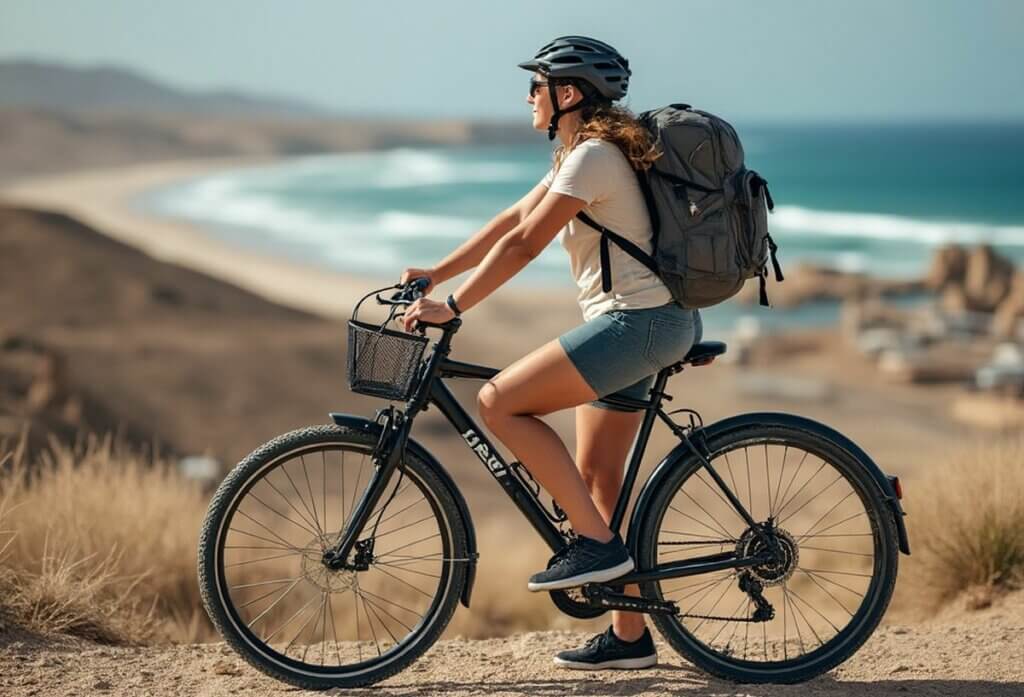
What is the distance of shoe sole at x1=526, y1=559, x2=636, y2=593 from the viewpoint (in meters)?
3.99

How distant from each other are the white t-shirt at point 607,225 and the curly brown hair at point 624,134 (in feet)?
0.08

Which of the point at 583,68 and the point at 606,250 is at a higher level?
the point at 583,68

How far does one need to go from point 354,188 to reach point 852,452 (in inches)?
3236

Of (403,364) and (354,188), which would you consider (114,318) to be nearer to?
(403,364)

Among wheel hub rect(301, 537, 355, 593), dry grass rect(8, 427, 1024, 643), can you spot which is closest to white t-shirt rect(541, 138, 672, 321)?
wheel hub rect(301, 537, 355, 593)

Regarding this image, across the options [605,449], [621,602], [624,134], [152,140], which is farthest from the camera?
[152,140]

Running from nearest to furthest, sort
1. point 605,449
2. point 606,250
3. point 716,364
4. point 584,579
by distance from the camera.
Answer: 1. point 606,250
2. point 584,579
3. point 605,449
4. point 716,364

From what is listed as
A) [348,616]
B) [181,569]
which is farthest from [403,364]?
[348,616]

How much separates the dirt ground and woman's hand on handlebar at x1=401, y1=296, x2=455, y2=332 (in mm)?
1215

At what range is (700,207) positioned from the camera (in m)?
3.81

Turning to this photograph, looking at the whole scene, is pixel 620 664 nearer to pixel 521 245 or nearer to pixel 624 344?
pixel 624 344

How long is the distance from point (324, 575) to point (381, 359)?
29.0 inches

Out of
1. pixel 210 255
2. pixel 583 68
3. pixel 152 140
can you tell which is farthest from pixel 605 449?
pixel 152 140

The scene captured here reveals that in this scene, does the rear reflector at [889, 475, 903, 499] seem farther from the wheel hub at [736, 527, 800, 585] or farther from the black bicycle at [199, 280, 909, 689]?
the wheel hub at [736, 527, 800, 585]
